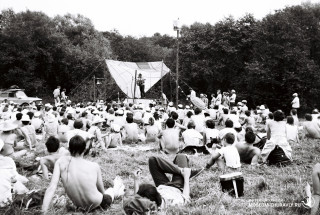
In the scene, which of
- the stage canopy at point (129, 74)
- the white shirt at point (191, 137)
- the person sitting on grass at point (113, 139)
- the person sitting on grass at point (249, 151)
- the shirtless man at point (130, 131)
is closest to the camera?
the person sitting on grass at point (249, 151)

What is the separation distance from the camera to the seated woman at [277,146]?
6410 millimetres

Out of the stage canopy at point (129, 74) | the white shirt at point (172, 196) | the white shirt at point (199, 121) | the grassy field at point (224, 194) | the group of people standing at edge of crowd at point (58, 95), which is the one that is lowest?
the grassy field at point (224, 194)

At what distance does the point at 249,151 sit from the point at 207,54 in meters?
22.8

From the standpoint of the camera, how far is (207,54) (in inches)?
1128

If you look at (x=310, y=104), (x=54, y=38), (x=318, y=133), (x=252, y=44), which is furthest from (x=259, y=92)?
(x=54, y=38)

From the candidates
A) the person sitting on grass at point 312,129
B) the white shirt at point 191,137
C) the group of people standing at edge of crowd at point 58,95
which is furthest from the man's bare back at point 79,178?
the group of people standing at edge of crowd at point 58,95

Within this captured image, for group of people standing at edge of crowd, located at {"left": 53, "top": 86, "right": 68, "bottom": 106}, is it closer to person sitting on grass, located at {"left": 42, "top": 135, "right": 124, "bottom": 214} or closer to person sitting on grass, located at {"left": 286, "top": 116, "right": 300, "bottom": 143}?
person sitting on grass, located at {"left": 286, "top": 116, "right": 300, "bottom": 143}

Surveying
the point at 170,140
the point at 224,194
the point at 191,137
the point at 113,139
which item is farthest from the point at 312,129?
the point at 224,194

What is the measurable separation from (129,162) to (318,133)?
6387 millimetres

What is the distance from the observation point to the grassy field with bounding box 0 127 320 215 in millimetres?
4027

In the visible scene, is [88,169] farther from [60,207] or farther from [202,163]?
[202,163]

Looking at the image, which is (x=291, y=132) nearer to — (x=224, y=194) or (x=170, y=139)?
(x=170, y=139)

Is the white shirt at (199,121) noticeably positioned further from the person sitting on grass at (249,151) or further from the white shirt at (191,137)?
the person sitting on grass at (249,151)

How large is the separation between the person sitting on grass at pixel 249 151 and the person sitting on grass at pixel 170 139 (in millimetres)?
1441
